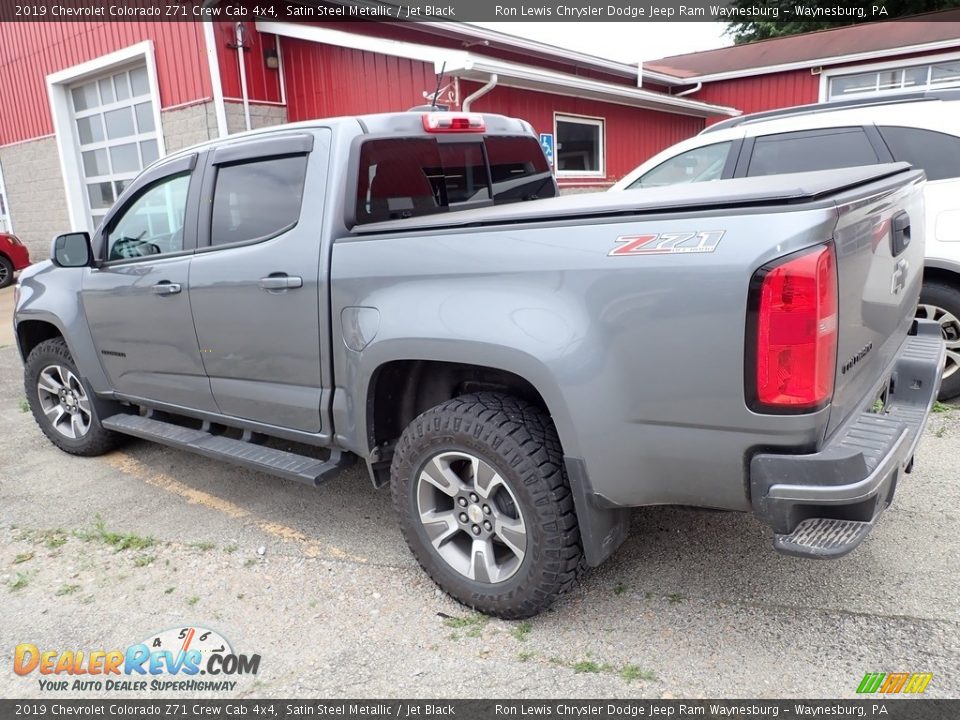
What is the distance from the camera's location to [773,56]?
15523 millimetres

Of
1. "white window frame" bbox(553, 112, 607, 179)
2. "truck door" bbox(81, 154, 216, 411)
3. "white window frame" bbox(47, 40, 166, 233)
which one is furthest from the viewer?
"white window frame" bbox(553, 112, 607, 179)

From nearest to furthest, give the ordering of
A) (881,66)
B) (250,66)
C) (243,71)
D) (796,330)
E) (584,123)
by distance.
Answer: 1. (796,330)
2. (243,71)
3. (250,66)
4. (584,123)
5. (881,66)

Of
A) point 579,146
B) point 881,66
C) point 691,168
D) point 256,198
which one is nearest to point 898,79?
point 881,66

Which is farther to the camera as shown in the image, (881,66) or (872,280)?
(881,66)

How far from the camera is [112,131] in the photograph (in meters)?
11.9

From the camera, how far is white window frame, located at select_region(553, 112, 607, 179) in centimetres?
1152

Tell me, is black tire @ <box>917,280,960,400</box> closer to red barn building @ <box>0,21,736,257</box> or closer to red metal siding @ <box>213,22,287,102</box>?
red barn building @ <box>0,21,736,257</box>

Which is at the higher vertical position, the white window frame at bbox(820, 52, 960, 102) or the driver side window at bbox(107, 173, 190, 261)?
the white window frame at bbox(820, 52, 960, 102)

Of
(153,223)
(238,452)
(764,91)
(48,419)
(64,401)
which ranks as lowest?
(48,419)

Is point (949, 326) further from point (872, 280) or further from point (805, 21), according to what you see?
point (805, 21)

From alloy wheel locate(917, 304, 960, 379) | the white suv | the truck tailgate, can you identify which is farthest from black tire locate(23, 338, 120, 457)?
alloy wheel locate(917, 304, 960, 379)

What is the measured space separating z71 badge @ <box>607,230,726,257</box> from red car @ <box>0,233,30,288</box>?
1439cm

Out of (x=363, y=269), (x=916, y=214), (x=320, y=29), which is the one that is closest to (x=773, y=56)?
(x=320, y=29)

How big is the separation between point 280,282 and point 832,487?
2306 mm
